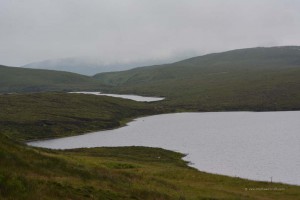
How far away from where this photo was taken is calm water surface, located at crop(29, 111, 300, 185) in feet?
213

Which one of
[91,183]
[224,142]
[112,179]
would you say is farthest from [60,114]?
[91,183]

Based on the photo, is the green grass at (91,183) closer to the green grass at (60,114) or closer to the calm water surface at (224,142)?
the calm water surface at (224,142)

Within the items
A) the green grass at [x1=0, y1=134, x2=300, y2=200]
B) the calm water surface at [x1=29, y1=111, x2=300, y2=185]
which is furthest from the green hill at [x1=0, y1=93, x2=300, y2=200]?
the calm water surface at [x1=29, y1=111, x2=300, y2=185]

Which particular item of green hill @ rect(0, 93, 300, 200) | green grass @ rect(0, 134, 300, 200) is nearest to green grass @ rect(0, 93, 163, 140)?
green hill @ rect(0, 93, 300, 200)

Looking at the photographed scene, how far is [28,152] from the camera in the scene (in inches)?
1266

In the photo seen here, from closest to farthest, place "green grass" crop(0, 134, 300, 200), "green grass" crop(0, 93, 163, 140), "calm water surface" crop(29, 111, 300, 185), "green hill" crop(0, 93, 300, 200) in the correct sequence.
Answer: "green grass" crop(0, 134, 300, 200)
"green hill" crop(0, 93, 300, 200)
"calm water surface" crop(29, 111, 300, 185)
"green grass" crop(0, 93, 163, 140)

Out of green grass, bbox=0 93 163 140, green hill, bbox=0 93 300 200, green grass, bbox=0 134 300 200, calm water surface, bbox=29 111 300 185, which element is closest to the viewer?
green grass, bbox=0 134 300 200

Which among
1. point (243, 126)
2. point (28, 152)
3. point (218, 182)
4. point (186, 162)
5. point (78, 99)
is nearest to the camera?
point (28, 152)

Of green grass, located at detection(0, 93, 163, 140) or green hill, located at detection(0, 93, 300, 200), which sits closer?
green hill, located at detection(0, 93, 300, 200)

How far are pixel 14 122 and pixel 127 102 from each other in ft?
244

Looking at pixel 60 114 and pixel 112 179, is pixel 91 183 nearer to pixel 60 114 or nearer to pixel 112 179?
pixel 112 179

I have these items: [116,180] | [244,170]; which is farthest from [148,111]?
[116,180]

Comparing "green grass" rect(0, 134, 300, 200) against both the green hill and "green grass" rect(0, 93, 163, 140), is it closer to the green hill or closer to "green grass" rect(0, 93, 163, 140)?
the green hill

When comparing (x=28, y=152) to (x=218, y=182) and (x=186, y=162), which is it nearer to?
(x=218, y=182)
